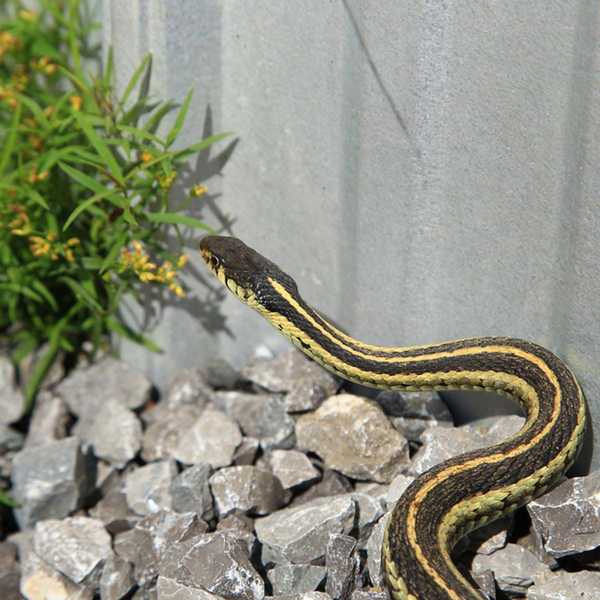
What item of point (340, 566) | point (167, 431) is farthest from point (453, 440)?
point (167, 431)

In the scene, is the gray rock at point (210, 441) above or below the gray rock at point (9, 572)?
above

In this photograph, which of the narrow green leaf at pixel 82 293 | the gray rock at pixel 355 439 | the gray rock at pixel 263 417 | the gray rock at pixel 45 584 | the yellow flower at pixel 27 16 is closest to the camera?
the gray rock at pixel 45 584

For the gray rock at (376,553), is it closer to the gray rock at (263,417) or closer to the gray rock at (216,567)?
the gray rock at (216,567)

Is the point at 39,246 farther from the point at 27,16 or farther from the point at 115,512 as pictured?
the point at 27,16

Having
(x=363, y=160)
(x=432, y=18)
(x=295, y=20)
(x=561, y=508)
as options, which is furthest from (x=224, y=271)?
(x=561, y=508)

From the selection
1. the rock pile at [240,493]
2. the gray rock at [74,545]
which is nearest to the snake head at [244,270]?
the rock pile at [240,493]

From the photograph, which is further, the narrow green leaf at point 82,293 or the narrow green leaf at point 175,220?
the narrow green leaf at point 82,293
